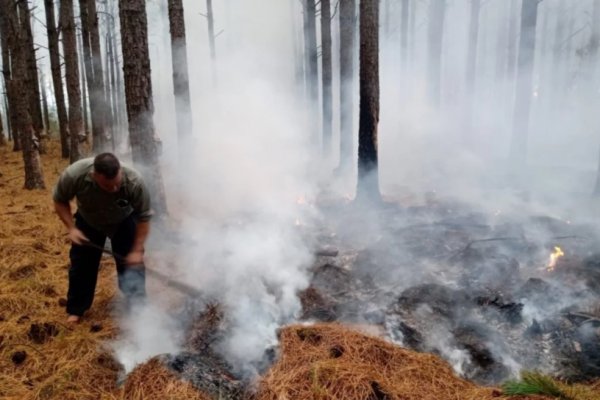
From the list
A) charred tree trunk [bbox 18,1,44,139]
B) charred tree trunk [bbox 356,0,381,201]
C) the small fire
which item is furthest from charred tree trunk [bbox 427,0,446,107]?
charred tree trunk [bbox 18,1,44,139]

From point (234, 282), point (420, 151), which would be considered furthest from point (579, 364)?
point (420, 151)

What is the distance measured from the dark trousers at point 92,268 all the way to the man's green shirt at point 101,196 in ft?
0.41

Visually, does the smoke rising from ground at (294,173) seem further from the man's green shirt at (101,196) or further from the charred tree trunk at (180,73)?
the man's green shirt at (101,196)

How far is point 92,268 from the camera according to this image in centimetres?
400

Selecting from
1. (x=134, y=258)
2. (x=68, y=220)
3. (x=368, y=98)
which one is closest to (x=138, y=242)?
(x=134, y=258)

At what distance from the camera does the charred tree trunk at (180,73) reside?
9.35m

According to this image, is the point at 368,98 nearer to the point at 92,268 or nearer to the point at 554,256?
the point at 554,256

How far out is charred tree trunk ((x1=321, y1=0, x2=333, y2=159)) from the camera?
43.8ft

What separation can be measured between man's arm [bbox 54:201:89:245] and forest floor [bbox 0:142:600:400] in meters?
0.82

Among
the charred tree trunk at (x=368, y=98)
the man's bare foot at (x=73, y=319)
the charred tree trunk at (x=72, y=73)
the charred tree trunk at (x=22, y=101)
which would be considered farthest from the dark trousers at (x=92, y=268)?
the charred tree trunk at (x=72, y=73)

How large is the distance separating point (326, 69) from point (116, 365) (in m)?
12.0

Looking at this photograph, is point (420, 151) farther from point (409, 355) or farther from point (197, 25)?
point (197, 25)

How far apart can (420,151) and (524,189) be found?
6924mm

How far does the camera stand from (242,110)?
15797 millimetres
